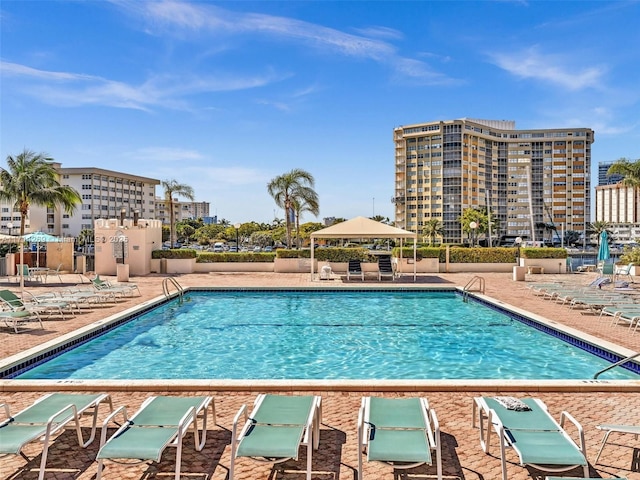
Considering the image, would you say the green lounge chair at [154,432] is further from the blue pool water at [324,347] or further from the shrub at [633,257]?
the shrub at [633,257]

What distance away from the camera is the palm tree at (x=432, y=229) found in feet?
293

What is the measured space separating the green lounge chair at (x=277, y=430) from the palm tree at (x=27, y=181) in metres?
23.6

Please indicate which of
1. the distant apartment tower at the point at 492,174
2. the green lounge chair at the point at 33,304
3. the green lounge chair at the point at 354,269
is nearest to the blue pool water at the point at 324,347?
the green lounge chair at the point at 33,304

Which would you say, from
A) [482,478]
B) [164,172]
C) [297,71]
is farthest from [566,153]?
[482,478]

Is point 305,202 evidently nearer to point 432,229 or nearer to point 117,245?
point 117,245

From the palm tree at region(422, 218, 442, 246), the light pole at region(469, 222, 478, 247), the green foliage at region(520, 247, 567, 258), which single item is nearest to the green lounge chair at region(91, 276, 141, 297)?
the light pole at region(469, 222, 478, 247)

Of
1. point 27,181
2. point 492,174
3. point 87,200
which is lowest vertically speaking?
point 27,181

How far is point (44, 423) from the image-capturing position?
14.5ft

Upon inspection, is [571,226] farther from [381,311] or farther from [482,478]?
[482,478]

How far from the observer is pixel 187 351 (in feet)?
32.1

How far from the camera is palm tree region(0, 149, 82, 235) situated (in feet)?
77.5

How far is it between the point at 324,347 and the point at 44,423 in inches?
253

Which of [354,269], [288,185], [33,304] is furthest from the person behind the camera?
[288,185]

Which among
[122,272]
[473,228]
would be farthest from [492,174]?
[122,272]
